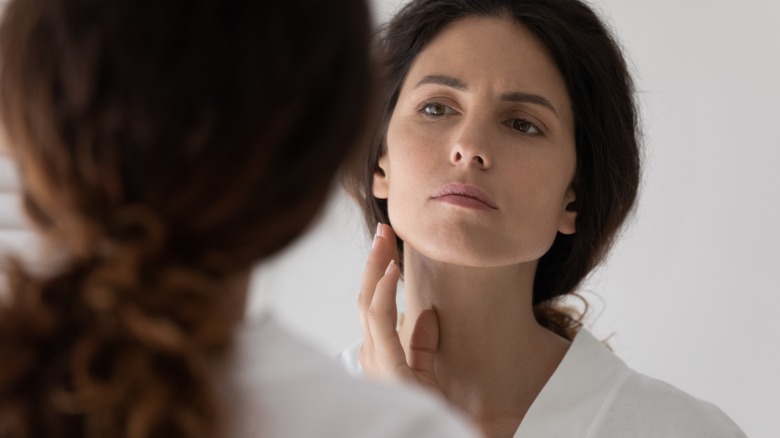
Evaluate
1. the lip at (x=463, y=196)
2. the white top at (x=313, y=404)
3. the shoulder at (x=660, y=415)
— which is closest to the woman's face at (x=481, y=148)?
the lip at (x=463, y=196)

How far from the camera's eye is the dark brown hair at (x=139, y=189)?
0.71 meters

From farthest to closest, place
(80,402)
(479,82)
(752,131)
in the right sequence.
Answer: (752,131)
(479,82)
(80,402)

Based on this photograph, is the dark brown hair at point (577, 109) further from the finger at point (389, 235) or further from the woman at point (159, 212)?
the woman at point (159, 212)

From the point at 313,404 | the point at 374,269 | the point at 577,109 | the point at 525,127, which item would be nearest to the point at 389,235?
the point at 374,269

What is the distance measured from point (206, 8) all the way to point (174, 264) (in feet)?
0.59

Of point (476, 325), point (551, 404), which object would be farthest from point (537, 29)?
point (551, 404)

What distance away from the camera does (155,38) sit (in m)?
0.71

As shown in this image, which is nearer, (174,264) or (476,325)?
(174,264)

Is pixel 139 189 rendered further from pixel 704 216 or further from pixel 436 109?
pixel 704 216

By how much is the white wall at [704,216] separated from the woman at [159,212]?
4.37 ft

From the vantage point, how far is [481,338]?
68.7 inches

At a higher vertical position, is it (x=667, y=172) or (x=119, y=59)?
(x=667, y=172)

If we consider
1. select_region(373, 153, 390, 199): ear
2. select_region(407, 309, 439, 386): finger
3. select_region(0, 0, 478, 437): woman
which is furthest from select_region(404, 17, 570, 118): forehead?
select_region(0, 0, 478, 437): woman

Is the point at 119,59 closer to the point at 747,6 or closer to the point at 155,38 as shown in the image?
the point at 155,38
